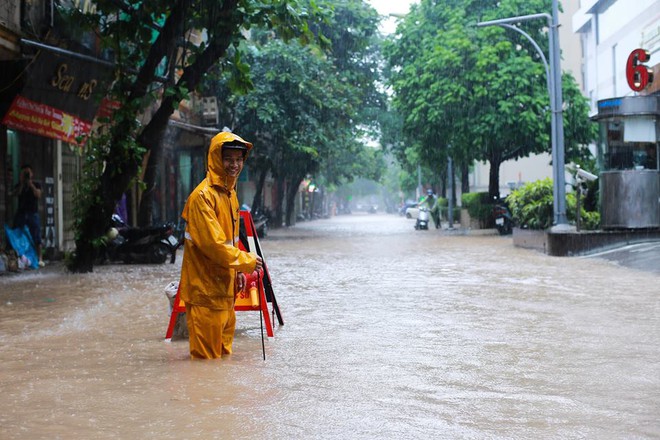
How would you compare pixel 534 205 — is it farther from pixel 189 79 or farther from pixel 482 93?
pixel 189 79

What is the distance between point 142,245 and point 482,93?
14.5 metres

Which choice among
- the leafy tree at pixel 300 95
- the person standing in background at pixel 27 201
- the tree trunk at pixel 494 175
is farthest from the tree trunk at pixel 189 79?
the tree trunk at pixel 494 175

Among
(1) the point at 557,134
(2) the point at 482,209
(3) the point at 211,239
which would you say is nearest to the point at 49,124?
(3) the point at 211,239

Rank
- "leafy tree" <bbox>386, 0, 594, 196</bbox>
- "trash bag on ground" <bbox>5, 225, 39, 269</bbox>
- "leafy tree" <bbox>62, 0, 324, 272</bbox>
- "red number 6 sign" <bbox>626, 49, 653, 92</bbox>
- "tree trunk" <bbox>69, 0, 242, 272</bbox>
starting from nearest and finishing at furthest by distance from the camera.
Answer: "leafy tree" <bbox>62, 0, 324, 272</bbox> → "tree trunk" <bbox>69, 0, 242, 272</bbox> → "trash bag on ground" <bbox>5, 225, 39, 269</bbox> → "red number 6 sign" <bbox>626, 49, 653, 92</bbox> → "leafy tree" <bbox>386, 0, 594, 196</bbox>

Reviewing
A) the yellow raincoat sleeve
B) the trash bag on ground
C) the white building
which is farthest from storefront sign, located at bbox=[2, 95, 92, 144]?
the white building

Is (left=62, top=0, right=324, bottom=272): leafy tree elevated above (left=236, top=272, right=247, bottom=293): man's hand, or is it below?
above

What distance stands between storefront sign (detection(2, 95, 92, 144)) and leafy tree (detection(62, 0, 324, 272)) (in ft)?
2.87

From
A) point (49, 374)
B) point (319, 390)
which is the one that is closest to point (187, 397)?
point (319, 390)

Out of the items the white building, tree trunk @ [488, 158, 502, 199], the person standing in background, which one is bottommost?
the person standing in background

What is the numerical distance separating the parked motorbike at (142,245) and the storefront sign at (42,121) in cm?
211

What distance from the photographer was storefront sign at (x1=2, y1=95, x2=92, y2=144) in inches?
560

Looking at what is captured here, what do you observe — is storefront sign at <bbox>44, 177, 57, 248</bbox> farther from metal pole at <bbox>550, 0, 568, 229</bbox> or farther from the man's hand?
the man's hand

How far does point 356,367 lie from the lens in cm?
600

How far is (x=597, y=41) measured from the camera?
113 ft
